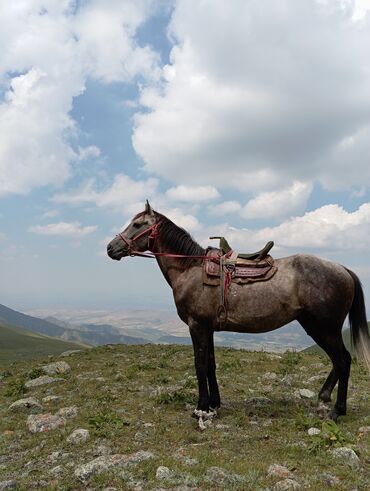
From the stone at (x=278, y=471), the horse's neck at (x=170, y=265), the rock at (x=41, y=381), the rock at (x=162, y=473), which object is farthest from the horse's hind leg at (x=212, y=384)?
the rock at (x=41, y=381)

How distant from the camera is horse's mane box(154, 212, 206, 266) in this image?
34.9 feet

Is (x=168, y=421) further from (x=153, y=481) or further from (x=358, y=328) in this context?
(x=358, y=328)

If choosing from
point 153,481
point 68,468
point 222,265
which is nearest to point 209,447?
point 153,481

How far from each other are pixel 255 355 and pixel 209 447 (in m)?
12.1

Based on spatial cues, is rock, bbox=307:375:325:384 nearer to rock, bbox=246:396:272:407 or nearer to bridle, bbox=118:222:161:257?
rock, bbox=246:396:272:407

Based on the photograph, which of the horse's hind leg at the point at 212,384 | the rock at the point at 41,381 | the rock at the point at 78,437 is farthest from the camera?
the rock at the point at 41,381

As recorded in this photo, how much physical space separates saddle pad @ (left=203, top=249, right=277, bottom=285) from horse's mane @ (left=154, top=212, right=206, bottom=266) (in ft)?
2.36

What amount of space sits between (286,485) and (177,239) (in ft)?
20.8

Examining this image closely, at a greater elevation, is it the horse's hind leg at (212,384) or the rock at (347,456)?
the horse's hind leg at (212,384)

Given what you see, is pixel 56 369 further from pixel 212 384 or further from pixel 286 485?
pixel 286 485

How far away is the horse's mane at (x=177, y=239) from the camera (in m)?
10.6

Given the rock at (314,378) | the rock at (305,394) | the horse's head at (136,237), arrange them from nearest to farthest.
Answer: the horse's head at (136,237) < the rock at (305,394) < the rock at (314,378)

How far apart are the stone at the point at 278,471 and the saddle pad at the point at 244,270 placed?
4153 millimetres

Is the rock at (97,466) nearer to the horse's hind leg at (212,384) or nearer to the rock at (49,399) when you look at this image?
the horse's hind leg at (212,384)
